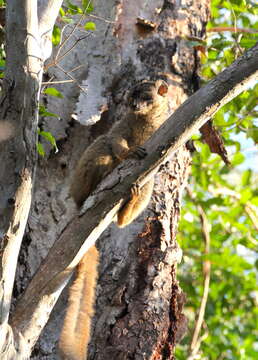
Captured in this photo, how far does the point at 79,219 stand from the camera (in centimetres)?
309

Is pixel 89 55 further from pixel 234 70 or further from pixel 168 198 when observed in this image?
pixel 234 70

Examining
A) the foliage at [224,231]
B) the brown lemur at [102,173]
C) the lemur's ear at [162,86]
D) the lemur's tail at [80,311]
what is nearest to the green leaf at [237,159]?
the foliage at [224,231]

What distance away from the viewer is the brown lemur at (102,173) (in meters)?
3.68

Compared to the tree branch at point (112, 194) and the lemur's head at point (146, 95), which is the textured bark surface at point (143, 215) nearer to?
the lemur's head at point (146, 95)

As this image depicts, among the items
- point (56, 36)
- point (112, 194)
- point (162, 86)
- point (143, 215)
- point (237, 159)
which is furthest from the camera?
point (237, 159)

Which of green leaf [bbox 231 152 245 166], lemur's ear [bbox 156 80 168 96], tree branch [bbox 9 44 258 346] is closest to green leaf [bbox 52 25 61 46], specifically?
lemur's ear [bbox 156 80 168 96]

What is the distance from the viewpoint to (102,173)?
487 cm

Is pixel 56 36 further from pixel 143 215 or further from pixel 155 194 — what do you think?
pixel 143 215

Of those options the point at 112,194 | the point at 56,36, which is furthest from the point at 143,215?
the point at 56,36

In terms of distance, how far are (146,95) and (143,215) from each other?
110cm

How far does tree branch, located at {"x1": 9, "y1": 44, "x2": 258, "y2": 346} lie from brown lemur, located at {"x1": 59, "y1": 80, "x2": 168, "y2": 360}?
0.53 feet

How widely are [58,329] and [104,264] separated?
1.88ft

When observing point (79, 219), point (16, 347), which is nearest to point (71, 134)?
point (79, 219)

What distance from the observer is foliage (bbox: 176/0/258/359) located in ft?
19.3
